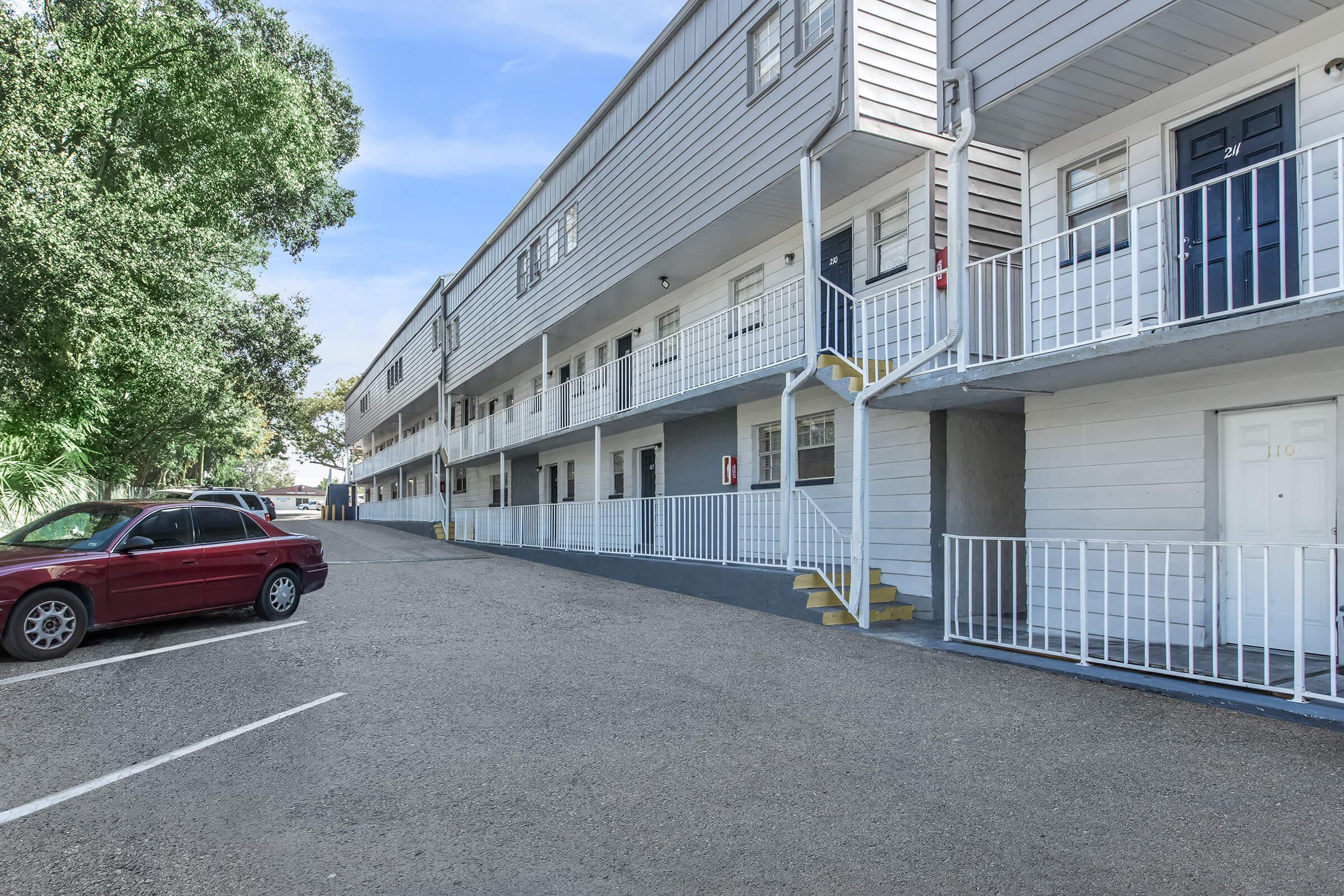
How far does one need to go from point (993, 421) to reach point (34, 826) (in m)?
10.1

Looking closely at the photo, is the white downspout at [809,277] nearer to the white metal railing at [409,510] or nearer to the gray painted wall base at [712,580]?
the gray painted wall base at [712,580]

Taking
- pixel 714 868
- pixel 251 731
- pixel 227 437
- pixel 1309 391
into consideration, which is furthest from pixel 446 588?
pixel 227 437

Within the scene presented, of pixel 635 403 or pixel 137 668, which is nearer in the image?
pixel 137 668

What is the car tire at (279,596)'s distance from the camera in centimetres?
944

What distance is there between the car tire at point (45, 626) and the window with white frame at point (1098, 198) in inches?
393

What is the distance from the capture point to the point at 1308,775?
445cm

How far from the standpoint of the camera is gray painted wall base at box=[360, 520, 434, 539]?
27438mm

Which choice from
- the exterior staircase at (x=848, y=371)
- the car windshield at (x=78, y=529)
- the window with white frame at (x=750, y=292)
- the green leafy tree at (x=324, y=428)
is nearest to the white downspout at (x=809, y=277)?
the exterior staircase at (x=848, y=371)

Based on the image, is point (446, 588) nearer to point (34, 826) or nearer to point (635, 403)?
point (635, 403)

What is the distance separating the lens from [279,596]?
378 inches

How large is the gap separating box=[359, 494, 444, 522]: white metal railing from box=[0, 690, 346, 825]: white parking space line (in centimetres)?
2144

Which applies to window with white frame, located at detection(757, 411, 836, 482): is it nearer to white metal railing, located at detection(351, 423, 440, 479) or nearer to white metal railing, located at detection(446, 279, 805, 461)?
white metal railing, located at detection(446, 279, 805, 461)

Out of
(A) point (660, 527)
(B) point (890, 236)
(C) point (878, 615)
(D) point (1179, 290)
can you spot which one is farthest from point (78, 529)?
(D) point (1179, 290)

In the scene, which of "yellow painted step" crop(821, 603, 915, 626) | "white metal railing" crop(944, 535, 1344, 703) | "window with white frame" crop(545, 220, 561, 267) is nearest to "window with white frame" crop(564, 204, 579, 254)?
"window with white frame" crop(545, 220, 561, 267)
